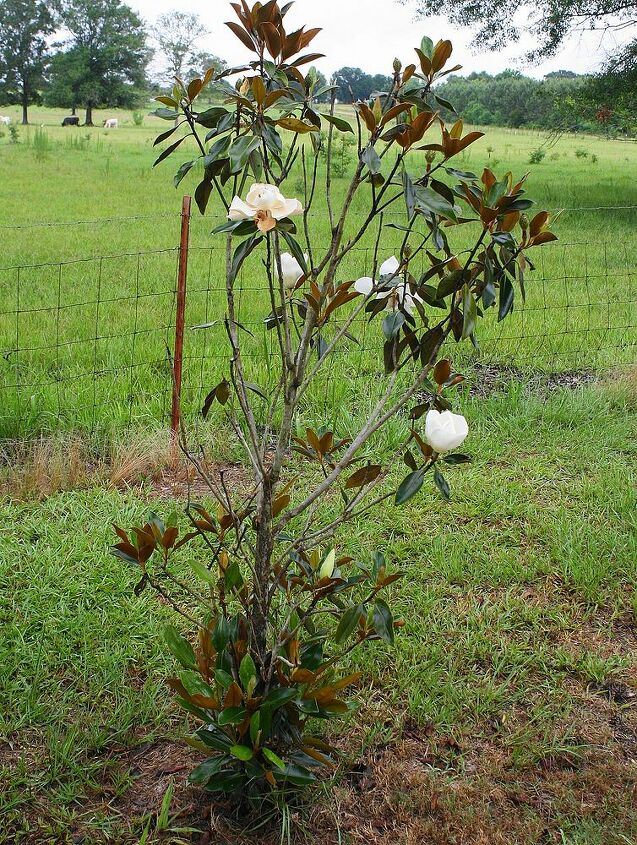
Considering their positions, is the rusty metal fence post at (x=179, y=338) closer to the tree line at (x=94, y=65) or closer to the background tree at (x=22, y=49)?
the tree line at (x=94, y=65)

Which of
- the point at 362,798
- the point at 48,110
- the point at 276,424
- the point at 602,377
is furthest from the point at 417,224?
the point at 48,110

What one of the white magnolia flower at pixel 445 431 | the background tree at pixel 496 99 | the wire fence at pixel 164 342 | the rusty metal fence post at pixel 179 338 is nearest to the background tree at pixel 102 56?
the background tree at pixel 496 99

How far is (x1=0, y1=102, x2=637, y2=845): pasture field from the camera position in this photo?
2.10m

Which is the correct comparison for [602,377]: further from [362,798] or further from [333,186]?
[333,186]

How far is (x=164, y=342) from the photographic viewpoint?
5023mm

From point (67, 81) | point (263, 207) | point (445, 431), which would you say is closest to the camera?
point (263, 207)

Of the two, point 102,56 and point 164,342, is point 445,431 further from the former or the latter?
point 102,56

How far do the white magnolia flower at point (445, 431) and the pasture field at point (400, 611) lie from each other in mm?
988

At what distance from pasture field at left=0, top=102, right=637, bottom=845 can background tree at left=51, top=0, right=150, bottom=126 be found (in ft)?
132

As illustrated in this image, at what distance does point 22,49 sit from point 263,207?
55.1m

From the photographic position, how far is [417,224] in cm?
988

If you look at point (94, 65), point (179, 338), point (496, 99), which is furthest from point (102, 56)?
point (179, 338)

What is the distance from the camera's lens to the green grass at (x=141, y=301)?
14.5 feet

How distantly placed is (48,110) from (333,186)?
43695mm
